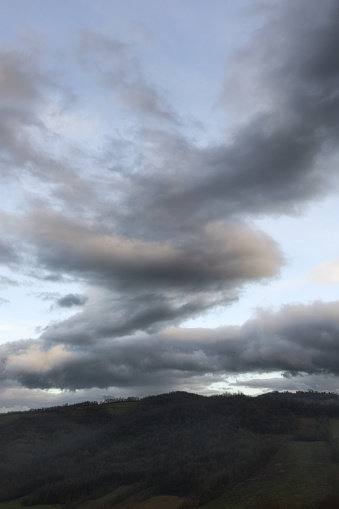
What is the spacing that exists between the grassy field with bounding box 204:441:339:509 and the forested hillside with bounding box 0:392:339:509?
135 millimetres

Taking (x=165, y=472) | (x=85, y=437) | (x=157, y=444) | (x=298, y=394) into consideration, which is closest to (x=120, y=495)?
(x=165, y=472)

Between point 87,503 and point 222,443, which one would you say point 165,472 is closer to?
point 87,503

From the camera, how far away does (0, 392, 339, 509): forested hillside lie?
124ft

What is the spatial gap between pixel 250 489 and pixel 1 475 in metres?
49.9

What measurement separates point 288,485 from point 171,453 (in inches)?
1219

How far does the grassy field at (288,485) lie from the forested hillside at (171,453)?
14cm

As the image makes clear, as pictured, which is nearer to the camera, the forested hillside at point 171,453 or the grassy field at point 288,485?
the grassy field at point 288,485

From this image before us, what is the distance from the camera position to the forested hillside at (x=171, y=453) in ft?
124

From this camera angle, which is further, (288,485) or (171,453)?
(171,453)

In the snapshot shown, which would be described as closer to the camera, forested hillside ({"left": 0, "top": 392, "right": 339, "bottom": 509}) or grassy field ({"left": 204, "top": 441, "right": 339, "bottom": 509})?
grassy field ({"left": 204, "top": 441, "right": 339, "bottom": 509})

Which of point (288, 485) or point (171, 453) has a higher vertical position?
point (171, 453)

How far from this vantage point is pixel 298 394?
5896 inches

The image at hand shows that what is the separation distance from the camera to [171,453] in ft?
201

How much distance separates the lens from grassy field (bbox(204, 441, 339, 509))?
2948cm
